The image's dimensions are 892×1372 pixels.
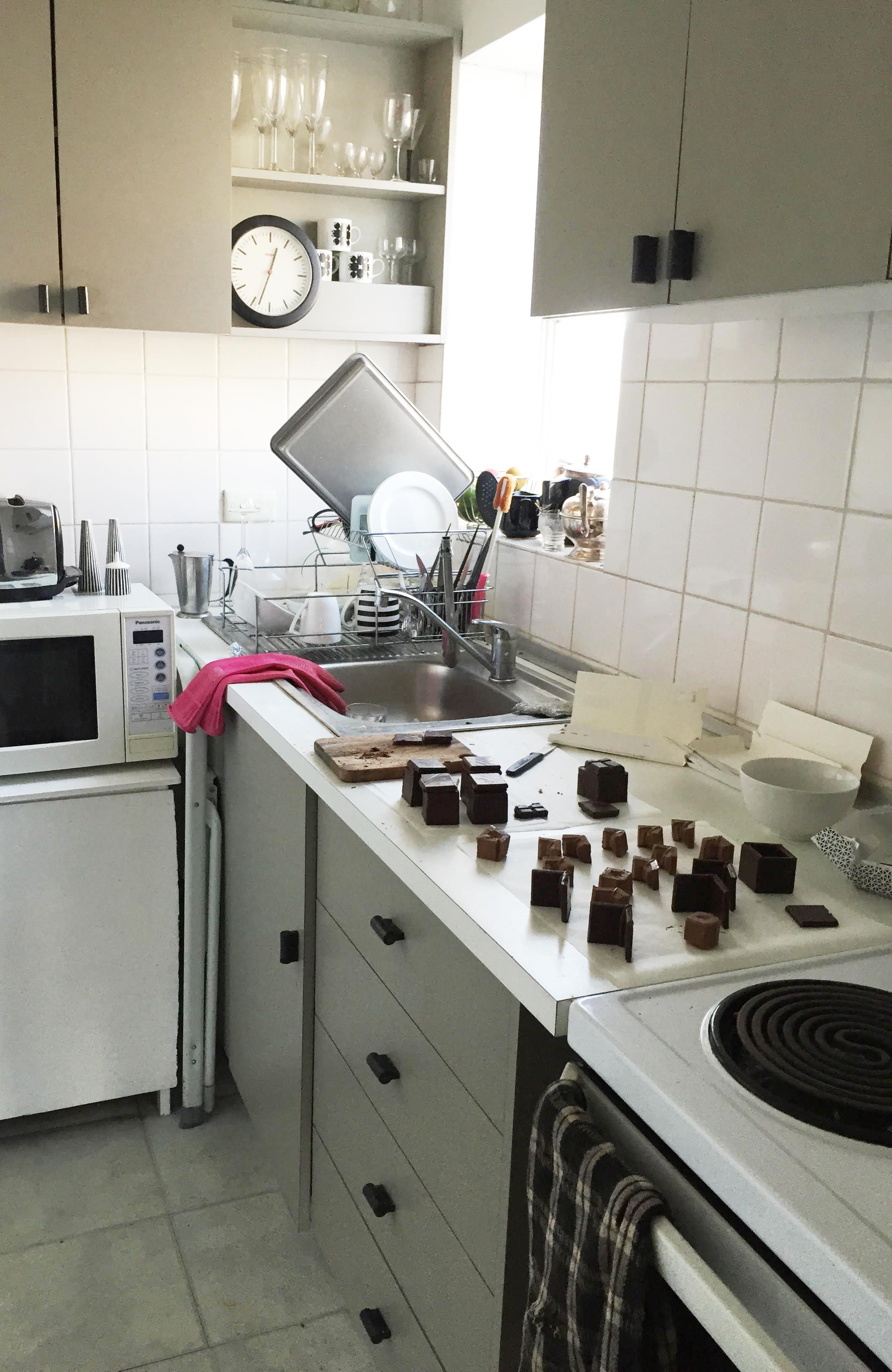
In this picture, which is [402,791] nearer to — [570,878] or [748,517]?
[570,878]

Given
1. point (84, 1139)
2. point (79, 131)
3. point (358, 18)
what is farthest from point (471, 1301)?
point (358, 18)

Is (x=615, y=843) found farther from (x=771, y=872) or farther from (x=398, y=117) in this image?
(x=398, y=117)

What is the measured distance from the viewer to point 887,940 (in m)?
1.09

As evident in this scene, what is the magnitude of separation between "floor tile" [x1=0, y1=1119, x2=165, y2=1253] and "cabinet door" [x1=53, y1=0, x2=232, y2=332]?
5.17ft

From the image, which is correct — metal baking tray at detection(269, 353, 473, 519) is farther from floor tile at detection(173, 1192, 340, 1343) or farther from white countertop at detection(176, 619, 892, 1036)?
floor tile at detection(173, 1192, 340, 1343)

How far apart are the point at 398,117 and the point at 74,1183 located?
2.27 meters

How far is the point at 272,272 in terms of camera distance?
242cm

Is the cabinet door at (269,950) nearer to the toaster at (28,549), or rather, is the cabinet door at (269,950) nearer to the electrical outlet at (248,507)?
the toaster at (28,549)

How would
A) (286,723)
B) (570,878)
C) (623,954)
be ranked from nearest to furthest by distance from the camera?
(623,954), (570,878), (286,723)

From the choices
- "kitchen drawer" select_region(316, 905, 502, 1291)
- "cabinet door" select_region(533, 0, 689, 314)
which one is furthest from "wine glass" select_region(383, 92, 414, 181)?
"kitchen drawer" select_region(316, 905, 502, 1291)

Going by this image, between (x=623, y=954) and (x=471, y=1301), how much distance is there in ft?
1.48

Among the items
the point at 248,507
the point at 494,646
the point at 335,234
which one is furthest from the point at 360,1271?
the point at 335,234

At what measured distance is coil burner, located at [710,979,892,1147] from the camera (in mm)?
800

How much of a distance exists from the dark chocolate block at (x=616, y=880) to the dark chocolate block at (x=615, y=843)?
102mm
